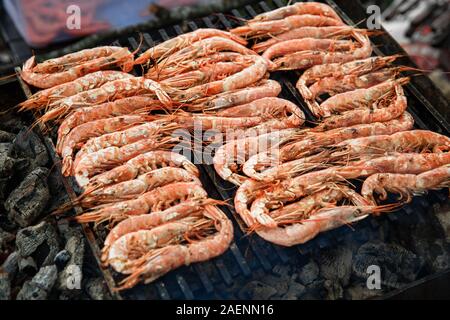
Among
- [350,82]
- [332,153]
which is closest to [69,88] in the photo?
[332,153]

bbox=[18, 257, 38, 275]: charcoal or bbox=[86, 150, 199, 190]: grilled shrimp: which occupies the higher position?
bbox=[86, 150, 199, 190]: grilled shrimp

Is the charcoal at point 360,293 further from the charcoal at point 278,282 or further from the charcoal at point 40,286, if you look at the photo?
the charcoal at point 40,286

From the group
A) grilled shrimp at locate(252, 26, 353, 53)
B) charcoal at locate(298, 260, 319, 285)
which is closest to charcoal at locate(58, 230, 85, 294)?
charcoal at locate(298, 260, 319, 285)

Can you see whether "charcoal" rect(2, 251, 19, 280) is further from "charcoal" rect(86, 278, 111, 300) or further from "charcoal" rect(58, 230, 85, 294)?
"charcoal" rect(86, 278, 111, 300)

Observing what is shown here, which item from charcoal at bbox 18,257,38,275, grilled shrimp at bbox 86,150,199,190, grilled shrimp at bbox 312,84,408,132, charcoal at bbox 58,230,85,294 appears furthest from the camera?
grilled shrimp at bbox 312,84,408,132

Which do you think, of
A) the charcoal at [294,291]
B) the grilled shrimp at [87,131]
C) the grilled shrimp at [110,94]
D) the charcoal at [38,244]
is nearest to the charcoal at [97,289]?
the charcoal at [38,244]

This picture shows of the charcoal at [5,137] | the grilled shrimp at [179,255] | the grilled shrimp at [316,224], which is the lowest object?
the grilled shrimp at [316,224]
